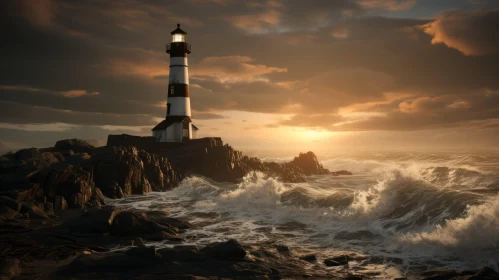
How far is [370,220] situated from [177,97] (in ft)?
93.4

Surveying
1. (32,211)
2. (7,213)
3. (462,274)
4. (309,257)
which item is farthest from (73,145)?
(462,274)

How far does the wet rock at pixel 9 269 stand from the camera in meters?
8.98

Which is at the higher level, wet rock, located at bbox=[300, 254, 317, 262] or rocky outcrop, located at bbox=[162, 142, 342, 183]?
rocky outcrop, located at bbox=[162, 142, 342, 183]

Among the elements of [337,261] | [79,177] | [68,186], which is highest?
[79,177]

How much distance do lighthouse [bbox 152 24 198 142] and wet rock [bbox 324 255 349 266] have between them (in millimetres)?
30324

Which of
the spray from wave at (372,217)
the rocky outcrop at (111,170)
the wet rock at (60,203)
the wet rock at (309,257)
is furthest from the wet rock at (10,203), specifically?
the wet rock at (309,257)

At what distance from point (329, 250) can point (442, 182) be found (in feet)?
57.4

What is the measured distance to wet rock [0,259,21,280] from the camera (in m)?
8.98

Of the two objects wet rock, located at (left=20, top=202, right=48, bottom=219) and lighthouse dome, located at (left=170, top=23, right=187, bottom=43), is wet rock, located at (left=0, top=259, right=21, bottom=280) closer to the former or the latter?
wet rock, located at (left=20, top=202, right=48, bottom=219)

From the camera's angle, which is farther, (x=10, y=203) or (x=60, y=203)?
(x=60, y=203)

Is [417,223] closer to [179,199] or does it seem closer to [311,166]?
[179,199]

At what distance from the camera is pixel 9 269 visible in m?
9.27

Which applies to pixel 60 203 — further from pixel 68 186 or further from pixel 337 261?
pixel 337 261

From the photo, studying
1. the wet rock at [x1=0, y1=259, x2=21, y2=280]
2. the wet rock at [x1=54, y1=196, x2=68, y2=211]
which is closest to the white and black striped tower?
the wet rock at [x1=54, y1=196, x2=68, y2=211]
